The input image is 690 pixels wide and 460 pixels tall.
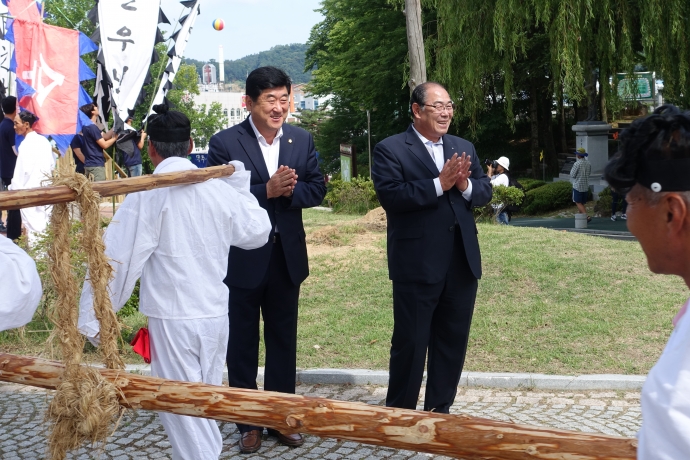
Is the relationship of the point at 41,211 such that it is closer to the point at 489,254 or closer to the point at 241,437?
the point at 489,254

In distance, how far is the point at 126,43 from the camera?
41.0 ft

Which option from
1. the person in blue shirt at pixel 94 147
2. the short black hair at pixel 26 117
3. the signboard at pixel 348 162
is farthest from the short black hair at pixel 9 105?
the signboard at pixel 348 162

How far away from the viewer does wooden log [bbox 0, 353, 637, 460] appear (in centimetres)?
228

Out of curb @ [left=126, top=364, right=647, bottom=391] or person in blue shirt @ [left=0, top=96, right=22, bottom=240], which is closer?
curb @ [left=126, top=364, right=647, bottom=391]

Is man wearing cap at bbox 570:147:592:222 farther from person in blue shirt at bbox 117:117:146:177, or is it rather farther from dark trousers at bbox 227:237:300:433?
dark trousers at bbox 227:237:300:433

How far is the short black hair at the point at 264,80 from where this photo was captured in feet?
15.3

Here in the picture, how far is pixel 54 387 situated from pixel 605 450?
210cm

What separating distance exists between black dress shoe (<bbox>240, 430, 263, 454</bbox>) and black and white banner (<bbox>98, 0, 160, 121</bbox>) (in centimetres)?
897

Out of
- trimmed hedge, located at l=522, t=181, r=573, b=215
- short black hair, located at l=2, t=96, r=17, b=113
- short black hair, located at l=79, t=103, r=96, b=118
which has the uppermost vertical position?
short black hair, located at l=79, t=103, r=96, b=118

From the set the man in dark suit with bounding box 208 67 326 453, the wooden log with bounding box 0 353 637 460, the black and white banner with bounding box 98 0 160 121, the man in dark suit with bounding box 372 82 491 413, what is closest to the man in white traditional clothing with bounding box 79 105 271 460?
the wooden log with bounding box 0 353 637 460

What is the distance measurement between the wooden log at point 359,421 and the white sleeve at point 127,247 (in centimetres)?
46

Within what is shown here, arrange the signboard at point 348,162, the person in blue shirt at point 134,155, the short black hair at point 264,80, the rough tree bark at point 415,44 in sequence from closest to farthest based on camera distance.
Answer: the short black hair at point 264,80 → the rough tree bark at point 415,44 → the person in blue shirt at point 134,155 → the signboard at point 348,162

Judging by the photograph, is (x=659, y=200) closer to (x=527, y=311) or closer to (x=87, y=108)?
(x=527, y=311)

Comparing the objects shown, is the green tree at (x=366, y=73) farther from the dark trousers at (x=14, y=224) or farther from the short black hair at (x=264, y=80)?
the short black hair at (x=264, y=80)
